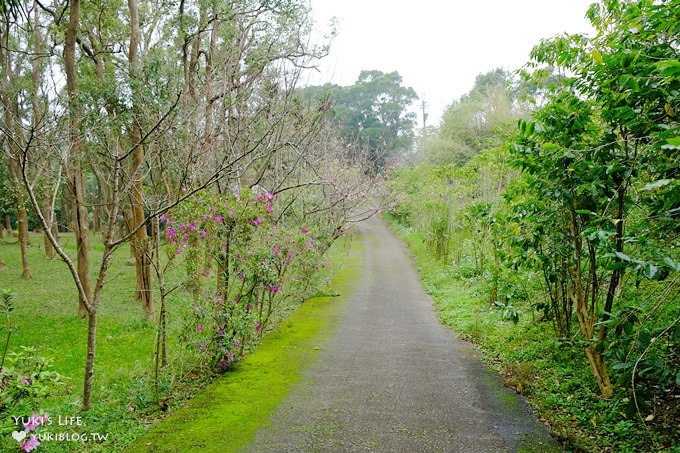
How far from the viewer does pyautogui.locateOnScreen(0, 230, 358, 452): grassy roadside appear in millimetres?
3129

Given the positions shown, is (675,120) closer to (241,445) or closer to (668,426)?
(668,426)

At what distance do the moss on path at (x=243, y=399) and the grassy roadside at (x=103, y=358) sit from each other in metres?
0.14

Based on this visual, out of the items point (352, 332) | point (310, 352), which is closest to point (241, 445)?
point (310, 352)

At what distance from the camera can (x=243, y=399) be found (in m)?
3.86

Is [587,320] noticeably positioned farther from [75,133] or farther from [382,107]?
[382,107]

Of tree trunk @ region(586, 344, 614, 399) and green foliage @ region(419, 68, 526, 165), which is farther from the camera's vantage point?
green foliage @ region(419, 68, 526, 165)

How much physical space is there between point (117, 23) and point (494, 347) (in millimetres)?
10008

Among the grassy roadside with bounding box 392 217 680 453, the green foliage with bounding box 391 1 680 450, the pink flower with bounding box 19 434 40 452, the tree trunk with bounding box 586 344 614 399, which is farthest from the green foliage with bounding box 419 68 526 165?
the pink flower with bounding box 19 434 40 452

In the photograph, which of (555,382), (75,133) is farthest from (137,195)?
(555,382)

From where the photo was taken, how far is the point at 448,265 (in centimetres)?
1141

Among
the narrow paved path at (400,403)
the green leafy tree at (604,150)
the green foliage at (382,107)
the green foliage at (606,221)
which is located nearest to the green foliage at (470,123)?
the green foliage at (382,107)

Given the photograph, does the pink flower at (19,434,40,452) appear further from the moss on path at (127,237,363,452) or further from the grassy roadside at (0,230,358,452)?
the moss on path at (127,237,363,452)

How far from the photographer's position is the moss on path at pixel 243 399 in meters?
3.11

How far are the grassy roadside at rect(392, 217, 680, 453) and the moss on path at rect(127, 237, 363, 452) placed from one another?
7.29 ft
